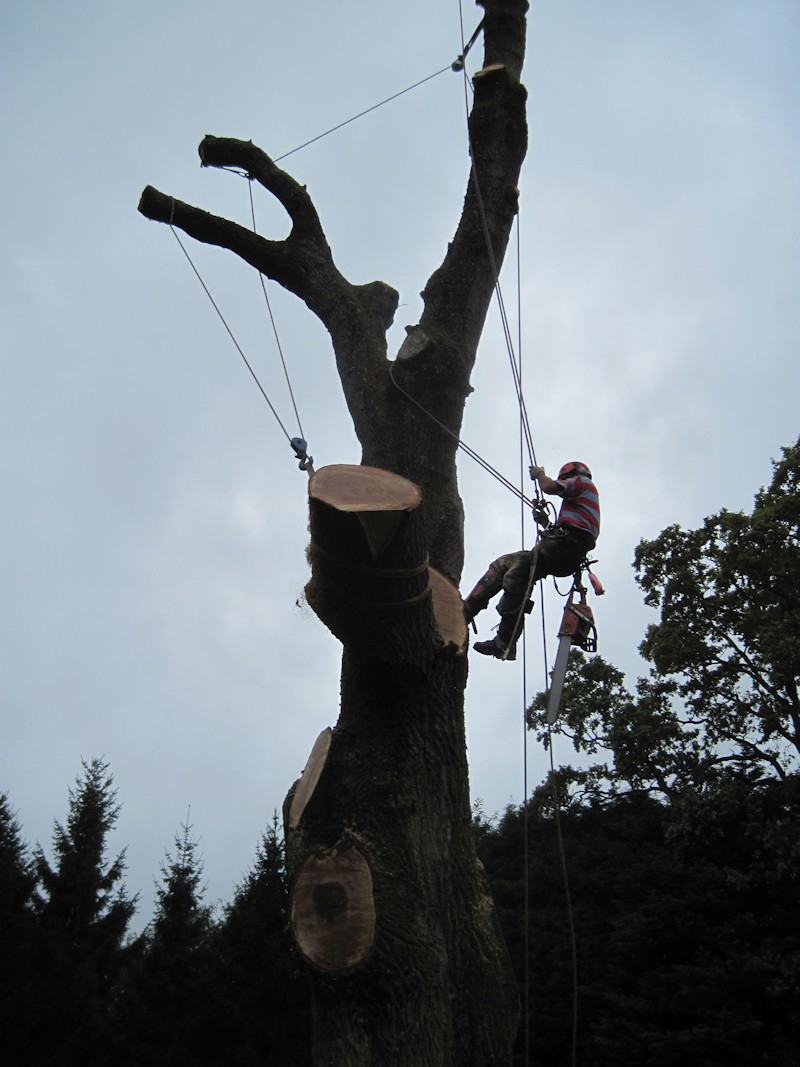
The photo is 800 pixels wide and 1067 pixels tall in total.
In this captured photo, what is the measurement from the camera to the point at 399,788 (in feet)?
9.46

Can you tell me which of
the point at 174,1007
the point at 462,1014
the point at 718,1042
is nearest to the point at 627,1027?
the point at 718,1042

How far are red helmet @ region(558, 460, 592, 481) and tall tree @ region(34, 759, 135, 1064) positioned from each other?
12387mm

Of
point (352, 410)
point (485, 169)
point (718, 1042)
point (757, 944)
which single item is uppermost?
point (485, 169)

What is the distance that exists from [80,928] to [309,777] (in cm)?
1445

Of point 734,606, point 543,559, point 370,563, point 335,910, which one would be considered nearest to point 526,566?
point 543,559

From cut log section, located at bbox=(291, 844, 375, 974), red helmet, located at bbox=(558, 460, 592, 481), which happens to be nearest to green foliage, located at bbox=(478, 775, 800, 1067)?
red helmet, located at bbox=(558, 460, 592, 481)

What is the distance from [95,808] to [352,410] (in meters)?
14.5

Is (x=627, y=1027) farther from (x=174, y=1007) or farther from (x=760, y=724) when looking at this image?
(x=174, y=1007)

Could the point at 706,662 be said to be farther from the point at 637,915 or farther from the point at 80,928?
the point at 80,928

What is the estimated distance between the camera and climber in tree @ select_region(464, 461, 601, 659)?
15.5 feet

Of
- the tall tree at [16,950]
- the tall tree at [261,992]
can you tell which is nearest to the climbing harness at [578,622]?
the tall tree at [261,992]

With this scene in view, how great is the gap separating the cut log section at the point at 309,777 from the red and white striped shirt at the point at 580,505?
2309mm

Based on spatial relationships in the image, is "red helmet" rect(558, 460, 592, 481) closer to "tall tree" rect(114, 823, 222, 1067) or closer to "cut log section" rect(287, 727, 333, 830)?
"cut log section" rect(287, 727, 333, 830)

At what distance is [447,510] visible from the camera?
3.58 m
